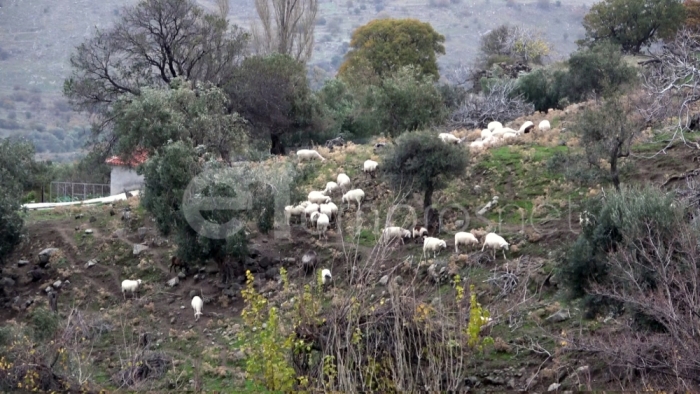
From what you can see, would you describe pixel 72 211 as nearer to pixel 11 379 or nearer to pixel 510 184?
pixel 510 184

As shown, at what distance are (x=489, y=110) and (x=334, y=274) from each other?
17.1 meters

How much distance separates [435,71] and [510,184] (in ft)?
117

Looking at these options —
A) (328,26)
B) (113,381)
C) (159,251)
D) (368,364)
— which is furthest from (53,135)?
(368,364)

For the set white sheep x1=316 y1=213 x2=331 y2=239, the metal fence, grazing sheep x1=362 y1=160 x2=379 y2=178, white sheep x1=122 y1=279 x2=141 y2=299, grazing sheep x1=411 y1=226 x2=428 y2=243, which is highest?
grazing sheep x1=362 y1=160 x2=379 y2=178

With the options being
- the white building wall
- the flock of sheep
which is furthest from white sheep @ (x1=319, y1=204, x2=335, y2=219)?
the white building wall

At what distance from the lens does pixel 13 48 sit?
Answer: 4161 inches

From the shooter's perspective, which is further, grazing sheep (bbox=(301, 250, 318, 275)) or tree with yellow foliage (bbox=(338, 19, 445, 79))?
tree with yellow foliage (bbox=(338, 19, 445, 79))

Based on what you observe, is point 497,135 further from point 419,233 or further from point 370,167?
point 419,233

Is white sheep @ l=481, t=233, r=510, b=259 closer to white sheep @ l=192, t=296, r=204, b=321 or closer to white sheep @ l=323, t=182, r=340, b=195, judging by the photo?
white sheep @ l=192, t=296, r=204, b=321

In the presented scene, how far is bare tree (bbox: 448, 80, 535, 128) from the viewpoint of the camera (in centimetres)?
3634

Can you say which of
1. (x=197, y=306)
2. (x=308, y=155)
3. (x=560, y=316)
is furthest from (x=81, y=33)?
(x=560, y=316)

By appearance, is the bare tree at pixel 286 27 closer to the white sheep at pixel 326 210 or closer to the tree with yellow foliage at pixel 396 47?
the tree with yellow foliage at pixel 396 47

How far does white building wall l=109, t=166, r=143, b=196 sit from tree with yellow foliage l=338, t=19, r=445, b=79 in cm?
2190

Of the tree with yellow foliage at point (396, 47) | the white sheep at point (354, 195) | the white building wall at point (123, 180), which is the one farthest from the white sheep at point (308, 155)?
the tree with yellow foliage at point (396, 47)
